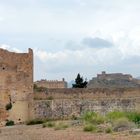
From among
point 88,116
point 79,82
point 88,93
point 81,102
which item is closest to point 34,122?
point 88,116

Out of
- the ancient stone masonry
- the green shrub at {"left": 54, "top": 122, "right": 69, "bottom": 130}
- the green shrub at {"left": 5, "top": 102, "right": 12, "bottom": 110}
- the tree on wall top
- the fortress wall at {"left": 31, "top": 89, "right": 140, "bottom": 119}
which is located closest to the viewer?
the green shrub at {"left": 54, "top": 122, "right": 69, "bottom": 130}

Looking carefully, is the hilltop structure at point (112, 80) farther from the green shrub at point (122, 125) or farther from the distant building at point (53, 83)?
the green shrub at point (122, 125)

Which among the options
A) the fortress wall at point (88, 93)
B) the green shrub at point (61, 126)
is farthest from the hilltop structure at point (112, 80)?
the green shrub at point (61, 126)

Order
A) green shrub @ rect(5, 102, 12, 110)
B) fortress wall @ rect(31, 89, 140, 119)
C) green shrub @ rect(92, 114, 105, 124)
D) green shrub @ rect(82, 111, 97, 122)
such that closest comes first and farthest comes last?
green shrub @ rect(92, 114, 105, 124) → green shrub @ rect(82, 111, 97, 122) → green shrub @ rect(5, 102, 12, 110) → fortress wall @ rect(31, 89, 140, 119)

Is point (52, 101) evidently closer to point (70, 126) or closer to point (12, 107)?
point (12, 107)

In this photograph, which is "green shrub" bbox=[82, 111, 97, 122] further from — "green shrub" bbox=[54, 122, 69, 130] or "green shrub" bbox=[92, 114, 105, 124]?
"green shrub" bbox=[54, 122, 69, 130]

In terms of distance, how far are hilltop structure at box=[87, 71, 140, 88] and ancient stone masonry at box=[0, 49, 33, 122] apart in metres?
24.0

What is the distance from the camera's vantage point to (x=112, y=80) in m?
70.1

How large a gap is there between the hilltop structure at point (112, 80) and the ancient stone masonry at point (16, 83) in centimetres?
2404

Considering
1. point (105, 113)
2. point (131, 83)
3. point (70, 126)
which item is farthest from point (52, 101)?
point (131, 83)

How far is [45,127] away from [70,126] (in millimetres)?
2361

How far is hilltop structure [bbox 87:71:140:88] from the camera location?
68.2m

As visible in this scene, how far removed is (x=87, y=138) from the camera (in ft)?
91.7

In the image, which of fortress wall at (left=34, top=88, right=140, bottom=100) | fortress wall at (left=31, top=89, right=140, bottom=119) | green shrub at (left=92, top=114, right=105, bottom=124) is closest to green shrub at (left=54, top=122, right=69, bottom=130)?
green shrub at (left=92, top=114, right=105, bottom=124)
